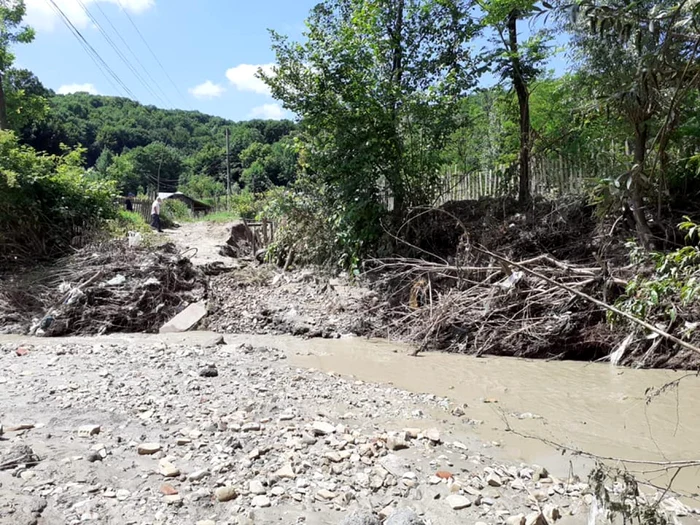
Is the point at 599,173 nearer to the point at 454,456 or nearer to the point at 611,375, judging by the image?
the point at 611,375

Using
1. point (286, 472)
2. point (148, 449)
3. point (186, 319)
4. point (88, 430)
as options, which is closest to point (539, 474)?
point (286, 472)

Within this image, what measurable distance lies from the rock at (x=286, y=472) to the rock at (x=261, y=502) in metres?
0.23

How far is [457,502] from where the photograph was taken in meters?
2.76

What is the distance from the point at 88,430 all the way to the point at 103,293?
6.38 m

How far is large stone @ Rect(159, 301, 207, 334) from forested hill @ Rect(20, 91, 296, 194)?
4462 centimetres

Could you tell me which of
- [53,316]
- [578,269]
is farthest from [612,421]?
[53,316]

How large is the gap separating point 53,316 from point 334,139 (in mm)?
6155

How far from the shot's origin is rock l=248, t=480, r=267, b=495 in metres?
2.78

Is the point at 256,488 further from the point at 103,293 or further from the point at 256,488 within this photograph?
the point at 103,293

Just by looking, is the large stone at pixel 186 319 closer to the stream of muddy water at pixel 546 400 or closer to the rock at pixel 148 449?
the stream of muddy water at pixel 546 400

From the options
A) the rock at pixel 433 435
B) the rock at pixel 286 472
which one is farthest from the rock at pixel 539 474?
the rock at pixel 286 472

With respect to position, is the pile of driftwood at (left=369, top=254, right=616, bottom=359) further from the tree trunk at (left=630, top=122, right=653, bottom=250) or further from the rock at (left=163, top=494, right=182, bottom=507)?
the rock at (left=163, top=494, right=182, bottom=507)

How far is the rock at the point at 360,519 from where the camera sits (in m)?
2.41

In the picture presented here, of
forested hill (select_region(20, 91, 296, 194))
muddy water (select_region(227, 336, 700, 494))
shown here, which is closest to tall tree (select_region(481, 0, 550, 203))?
muddy water (select_region(227, 336, 700, 494))
